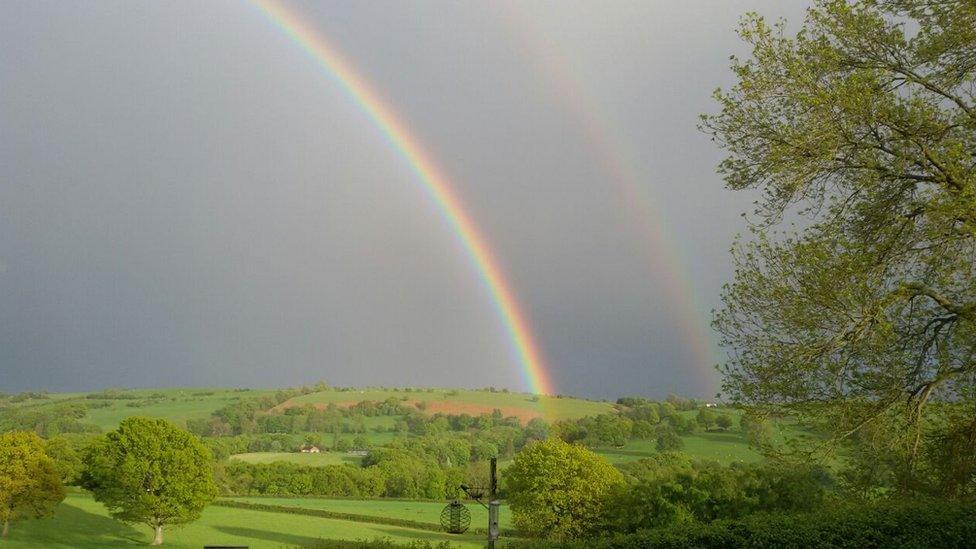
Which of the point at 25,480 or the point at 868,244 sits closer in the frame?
the point at 868,244

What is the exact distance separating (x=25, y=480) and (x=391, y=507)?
35375 mm

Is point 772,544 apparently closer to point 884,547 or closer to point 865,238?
point 884,547

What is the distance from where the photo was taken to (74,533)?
242ft

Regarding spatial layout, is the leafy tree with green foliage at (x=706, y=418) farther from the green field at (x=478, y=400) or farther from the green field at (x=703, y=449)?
the green field at (x=478, y=400)

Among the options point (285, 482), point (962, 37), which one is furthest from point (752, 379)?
point (285, 482)

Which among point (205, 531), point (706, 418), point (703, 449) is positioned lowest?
point (205, 531)

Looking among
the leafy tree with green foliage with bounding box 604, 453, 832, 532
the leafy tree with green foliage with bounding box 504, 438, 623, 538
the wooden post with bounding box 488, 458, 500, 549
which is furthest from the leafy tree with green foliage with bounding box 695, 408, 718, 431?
the wooden post with bounding box 488, 458, 500, 549

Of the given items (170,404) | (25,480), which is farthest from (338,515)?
(170,404)

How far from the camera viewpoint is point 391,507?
81500 mm

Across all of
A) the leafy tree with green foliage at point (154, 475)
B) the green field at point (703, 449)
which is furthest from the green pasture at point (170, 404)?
the green field at point (703, 449)

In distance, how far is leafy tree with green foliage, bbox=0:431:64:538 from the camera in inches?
2525

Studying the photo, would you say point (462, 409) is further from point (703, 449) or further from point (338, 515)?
point (338, 515)

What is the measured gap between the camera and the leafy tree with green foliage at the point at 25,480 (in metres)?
64.1

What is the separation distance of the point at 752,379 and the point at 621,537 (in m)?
4.30
